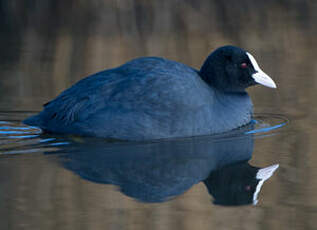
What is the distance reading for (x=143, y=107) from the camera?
5.34 metres

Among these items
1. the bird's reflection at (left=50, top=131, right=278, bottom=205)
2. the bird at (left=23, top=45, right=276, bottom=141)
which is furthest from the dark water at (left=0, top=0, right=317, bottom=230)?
the bird at (left=23, top=45, right=276, bottom=141)

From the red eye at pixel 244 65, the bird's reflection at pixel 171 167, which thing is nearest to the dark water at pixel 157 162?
the bird's reflection at pixel 171 167

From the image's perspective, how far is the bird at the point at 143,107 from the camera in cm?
530

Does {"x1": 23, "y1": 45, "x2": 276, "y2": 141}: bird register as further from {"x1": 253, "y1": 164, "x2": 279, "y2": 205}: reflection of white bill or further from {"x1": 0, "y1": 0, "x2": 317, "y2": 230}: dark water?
{"x1": 253, "y1": 164, "x2": 279, "y2": 205}: reflection of white bill

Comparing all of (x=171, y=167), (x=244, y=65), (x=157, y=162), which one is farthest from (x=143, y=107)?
(x=244, y=65)

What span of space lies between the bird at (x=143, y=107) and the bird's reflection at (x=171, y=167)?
0.42 feet

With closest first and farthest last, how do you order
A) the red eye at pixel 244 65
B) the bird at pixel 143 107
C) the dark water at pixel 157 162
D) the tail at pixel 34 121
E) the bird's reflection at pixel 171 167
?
the dark water at pixel 157 162 → the bird's reflection at pixel 171 167 → the bird at pixel 143 107 → the tail at pixel 34 121 → the red eye at pixel 244 65

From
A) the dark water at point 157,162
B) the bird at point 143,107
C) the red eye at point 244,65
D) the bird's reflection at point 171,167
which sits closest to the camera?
the dark water at point 157,162

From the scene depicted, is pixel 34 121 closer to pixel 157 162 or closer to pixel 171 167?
pixel 157 162

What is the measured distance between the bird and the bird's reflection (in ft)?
0.42

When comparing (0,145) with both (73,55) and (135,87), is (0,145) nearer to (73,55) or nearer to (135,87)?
(135,87)

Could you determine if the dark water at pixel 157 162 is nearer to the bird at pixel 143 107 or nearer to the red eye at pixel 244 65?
the bird at pixel 143 107

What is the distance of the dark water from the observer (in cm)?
353

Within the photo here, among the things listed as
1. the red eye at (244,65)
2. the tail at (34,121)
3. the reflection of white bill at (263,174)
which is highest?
the red eye at (244,65)
